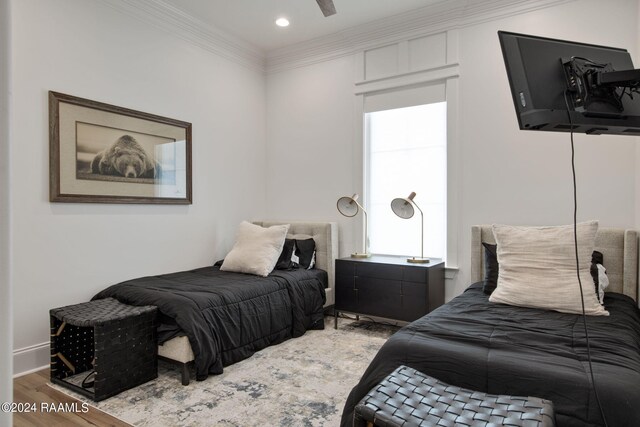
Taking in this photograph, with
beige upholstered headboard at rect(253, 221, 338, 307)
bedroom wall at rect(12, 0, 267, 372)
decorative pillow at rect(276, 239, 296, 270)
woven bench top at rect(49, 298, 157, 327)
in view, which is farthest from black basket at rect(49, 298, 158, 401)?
beige upholstered headboard at rect(253, 221, 338, 307)

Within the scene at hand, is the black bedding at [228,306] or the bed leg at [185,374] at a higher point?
the black bedding at [228,306]

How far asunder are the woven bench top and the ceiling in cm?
276

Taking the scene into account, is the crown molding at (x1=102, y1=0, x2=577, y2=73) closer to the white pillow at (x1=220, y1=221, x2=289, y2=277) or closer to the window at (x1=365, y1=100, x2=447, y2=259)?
the window at (x1=365, y1=100, x2=447, y2=259)

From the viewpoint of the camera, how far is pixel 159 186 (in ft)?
11.9

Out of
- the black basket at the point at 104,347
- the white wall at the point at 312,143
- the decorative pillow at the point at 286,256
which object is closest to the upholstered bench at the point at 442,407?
the black basket at the point at 104,347

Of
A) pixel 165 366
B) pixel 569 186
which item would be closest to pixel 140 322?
pixel 165 366

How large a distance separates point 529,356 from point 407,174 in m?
2.54

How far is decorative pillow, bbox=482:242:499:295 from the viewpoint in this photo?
270 centimetres

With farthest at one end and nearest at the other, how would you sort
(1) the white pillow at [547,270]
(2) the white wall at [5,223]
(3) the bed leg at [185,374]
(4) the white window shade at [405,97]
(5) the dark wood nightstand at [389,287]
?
(4) the white window shade at [405,97] < (5) the dark wood nightstand at [389,287] < (3) the bed leg at [185,374] < (1) the white pillow at [547,270] < (2) the white wall at [5,223]

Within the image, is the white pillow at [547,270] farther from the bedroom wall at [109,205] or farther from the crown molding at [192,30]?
the crown molding at [192,30]

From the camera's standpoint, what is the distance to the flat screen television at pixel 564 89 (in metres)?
1.35

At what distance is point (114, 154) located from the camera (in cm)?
326

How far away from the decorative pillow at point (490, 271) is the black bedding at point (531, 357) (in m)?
0.43

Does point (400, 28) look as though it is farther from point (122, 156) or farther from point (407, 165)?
point (122, 156)
